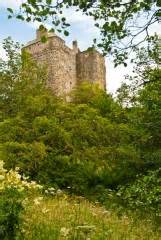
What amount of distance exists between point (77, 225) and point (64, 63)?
53.3 metres

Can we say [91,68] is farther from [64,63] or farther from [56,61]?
[56,61]

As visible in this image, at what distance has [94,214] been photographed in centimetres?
1168

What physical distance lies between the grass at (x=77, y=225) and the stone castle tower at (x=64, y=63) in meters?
42.1

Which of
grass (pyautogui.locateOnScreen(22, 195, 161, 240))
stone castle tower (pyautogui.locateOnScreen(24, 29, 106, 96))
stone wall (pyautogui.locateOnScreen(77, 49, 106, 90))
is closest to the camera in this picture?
grass (pyautogui.locateOnScreen(22, 195, 161, 240))

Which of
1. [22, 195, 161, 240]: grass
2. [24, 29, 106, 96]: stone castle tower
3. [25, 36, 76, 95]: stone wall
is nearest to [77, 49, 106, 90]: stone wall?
[24, 29, 106, 96]: stone castle tower

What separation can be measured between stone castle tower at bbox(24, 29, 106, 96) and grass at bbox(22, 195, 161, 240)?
1657 inches

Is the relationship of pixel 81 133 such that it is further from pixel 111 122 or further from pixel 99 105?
pixel 99 105

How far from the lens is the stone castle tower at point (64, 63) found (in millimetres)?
59347

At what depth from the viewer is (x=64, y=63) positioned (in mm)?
62250

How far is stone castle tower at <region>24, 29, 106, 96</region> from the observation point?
59.3 meters

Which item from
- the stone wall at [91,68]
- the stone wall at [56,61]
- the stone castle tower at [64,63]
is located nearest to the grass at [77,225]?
the stone castle tower at [64,63]

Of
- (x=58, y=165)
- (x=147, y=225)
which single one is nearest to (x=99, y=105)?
(x=58, y=165)

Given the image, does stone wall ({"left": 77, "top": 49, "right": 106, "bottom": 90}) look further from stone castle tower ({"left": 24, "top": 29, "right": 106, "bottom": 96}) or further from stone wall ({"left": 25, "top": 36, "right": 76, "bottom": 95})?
stone wall ({"left": 25, "top": 36, "right": 76, "bottom": 95})

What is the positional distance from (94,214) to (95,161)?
876cm
